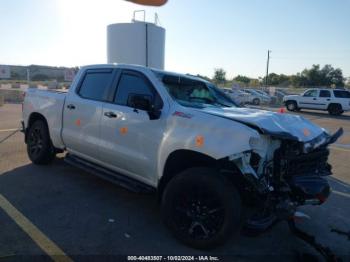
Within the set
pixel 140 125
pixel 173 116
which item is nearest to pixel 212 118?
pixel 173 116

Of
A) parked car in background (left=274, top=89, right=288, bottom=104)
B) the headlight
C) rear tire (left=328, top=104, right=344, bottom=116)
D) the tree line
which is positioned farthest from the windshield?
the tree line

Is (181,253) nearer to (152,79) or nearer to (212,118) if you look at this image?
(212,118)

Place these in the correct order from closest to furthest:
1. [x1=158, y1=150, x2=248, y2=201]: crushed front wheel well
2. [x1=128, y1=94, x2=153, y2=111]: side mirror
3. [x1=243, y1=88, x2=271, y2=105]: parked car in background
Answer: [x1=158, y1=150, x2=248, y2=201]: crushed front wheel well, [x1=128, y1=94, x2=153, y2=111]: side mirror, [x1=243, y1=88, x2=271, y2=105]: parked car in background

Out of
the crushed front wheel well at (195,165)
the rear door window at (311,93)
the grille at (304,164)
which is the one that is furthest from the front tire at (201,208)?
the rear door window at (311,93)

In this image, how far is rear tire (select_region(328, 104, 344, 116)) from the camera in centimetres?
2429

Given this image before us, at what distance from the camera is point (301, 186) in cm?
365

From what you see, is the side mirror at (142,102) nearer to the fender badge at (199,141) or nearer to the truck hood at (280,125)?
the truck hood at (280,125)

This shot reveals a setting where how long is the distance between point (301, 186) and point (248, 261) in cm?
92

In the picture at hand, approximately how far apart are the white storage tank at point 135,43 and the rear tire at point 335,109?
1548 cm

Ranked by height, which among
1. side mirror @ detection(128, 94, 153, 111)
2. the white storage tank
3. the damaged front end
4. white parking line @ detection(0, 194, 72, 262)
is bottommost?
white parking line @ detection(0, 194, 72, 262)

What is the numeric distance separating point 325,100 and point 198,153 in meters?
23.4

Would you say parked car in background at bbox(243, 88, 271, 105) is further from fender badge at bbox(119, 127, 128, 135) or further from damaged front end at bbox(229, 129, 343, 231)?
damaged front end at bbox(229, 129, 343, 231)

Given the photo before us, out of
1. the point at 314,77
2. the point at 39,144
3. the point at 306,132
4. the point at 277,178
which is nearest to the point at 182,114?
the point at 277,178

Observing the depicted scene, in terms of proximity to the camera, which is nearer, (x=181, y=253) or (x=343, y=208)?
(x=181, y=253)
